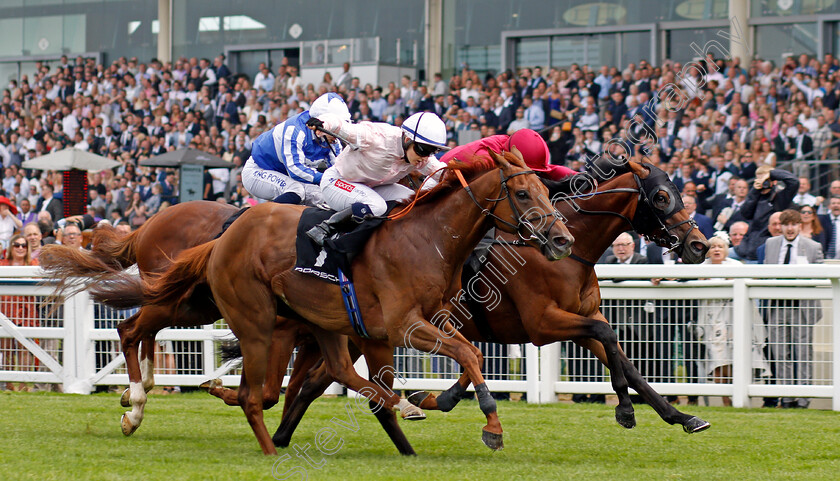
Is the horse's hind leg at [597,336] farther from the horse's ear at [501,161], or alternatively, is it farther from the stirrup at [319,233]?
the stirrup at [319,233]

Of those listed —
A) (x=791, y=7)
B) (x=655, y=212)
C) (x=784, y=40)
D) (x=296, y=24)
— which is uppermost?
(x=296, y=24)

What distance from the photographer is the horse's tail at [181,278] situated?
5715mm

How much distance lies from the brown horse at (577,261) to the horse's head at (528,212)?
828mm

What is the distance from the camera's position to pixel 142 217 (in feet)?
41.1

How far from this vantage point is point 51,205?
1397 centimetres

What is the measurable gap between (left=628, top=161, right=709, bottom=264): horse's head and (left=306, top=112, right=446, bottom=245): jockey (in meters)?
1.12

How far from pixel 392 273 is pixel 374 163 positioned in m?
0.61

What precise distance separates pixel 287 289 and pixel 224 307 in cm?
40

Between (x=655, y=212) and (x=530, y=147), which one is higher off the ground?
(x=530, y=147)

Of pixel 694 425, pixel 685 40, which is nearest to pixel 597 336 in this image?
pixel 694 425

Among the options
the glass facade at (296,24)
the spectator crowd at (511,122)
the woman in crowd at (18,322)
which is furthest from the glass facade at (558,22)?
the woman in crowd at (18,322)

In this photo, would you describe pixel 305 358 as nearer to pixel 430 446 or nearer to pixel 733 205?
pixel 430 446

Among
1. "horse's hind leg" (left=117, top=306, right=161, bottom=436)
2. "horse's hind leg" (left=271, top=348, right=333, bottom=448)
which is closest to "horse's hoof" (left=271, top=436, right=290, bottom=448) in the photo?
"horse's hind leg" (left=271, top=348, right=333, bottom=448)

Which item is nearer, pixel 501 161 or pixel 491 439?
pixel 491 439
